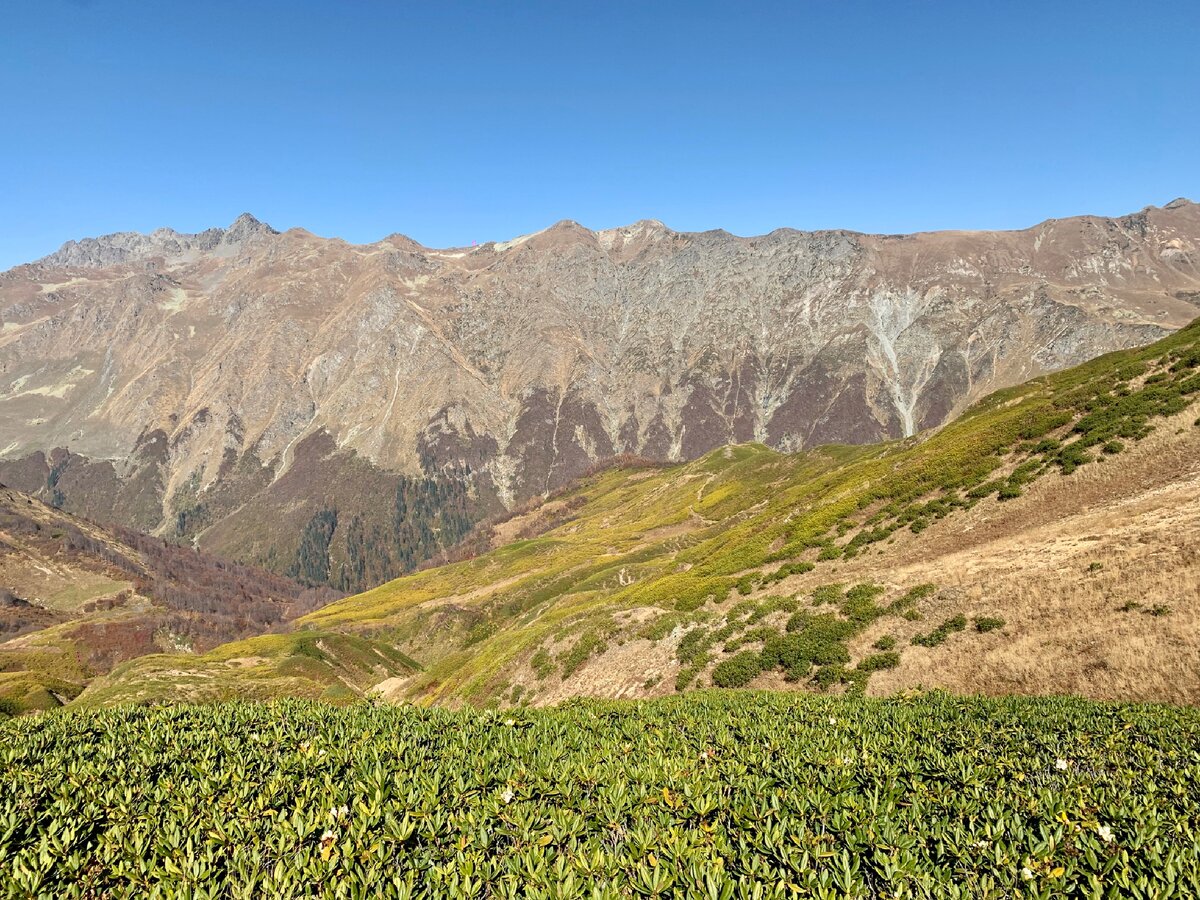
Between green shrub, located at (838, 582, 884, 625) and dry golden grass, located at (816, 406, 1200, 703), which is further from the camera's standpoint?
green shrub, located at (838, 582, 884, 625)

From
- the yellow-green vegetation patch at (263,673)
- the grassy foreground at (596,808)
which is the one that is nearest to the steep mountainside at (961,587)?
the yellow-green vegetation patch at (263,673)

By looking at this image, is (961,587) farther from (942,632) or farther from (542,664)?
(542,664)

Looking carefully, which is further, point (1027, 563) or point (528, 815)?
point (1027, 563)

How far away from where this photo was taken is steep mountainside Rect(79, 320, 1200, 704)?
2575 centimetres

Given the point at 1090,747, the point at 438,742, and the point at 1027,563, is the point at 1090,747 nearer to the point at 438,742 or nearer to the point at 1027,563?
the point at 438,742

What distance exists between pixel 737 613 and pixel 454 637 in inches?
4191

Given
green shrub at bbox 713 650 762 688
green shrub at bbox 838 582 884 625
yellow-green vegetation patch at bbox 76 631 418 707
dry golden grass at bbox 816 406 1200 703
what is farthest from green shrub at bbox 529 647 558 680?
dry golden grass at bbox 816 406 1200 703

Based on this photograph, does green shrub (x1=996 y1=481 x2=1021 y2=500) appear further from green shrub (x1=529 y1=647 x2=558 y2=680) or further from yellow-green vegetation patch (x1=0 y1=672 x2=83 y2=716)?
yellow-green vegetation patch (x1=0 y1=672 x2=83 y2=716)

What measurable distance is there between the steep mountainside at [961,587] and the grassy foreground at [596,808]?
12650mm

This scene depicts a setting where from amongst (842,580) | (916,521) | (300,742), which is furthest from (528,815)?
(916,521)

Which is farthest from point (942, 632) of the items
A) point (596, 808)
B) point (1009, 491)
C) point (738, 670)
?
point (596, 808)

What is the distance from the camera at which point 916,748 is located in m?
12.9

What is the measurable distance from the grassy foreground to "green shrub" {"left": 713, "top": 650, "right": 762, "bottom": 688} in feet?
58.6

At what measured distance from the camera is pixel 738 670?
3328cm
